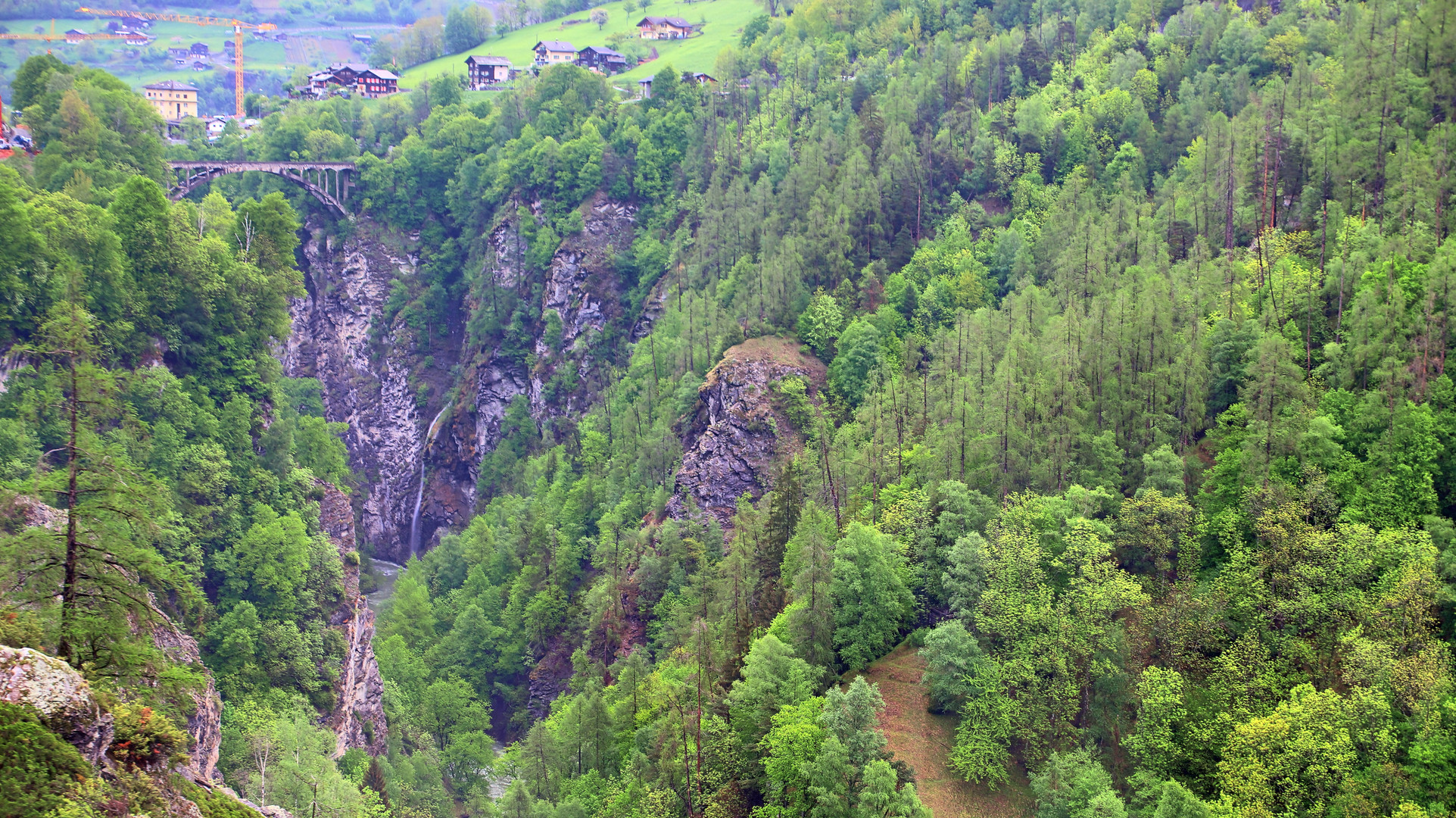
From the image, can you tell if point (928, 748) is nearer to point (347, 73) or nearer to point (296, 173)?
point (296, 173)

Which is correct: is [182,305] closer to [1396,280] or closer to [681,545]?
[681,545]

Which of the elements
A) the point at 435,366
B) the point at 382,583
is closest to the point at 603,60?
the point at 435,366

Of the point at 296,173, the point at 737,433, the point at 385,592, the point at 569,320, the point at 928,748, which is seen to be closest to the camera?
the point at 928,748

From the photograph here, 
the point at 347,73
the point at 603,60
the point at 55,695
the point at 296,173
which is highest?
the point at 603,60

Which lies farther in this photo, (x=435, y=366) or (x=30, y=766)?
(x=435, y=366)

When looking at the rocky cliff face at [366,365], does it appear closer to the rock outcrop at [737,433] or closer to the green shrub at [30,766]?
the rock outcrop at [737,433]

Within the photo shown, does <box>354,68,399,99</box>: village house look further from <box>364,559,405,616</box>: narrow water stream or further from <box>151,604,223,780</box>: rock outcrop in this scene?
<box>151,604,223,780</box>: rock outcrop

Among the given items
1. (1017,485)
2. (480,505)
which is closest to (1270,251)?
(1017,485)
